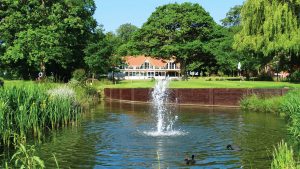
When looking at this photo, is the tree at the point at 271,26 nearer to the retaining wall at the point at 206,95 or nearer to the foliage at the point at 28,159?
the retaining wall at the point at 206,95

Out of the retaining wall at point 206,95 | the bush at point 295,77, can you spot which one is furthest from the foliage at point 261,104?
the bush at point 295,77

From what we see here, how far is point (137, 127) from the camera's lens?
22734 millimetres

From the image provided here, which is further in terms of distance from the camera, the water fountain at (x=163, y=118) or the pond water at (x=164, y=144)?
the water fountain at (x=163, y=118)

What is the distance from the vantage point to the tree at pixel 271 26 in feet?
139

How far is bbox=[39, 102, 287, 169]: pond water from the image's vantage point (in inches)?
546

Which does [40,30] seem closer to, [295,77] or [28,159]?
[295,77]

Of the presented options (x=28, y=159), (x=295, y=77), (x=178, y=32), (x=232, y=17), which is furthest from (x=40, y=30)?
(x=232, y=17)

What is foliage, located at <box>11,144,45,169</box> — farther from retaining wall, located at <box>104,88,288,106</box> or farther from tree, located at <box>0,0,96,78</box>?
tree, located at <box>0,0,96,78</box>

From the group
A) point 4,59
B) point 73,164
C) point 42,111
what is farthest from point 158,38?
point 73,164

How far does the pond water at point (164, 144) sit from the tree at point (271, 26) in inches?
740

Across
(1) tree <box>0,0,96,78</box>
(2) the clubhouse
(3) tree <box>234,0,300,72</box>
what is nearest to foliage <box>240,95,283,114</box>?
(3) tree <box>234,0,300,72</box>

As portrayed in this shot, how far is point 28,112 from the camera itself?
17984 millimetres

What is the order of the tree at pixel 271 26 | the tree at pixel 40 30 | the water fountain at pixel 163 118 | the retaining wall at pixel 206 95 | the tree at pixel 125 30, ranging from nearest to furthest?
the water fountain at pixel 163 118
the retaining wall at pixel 206 95
the tree at pixel 271 26
the tree at pixel 40 30
the tree at pixel 125 30

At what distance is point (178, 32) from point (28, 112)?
5702cm
